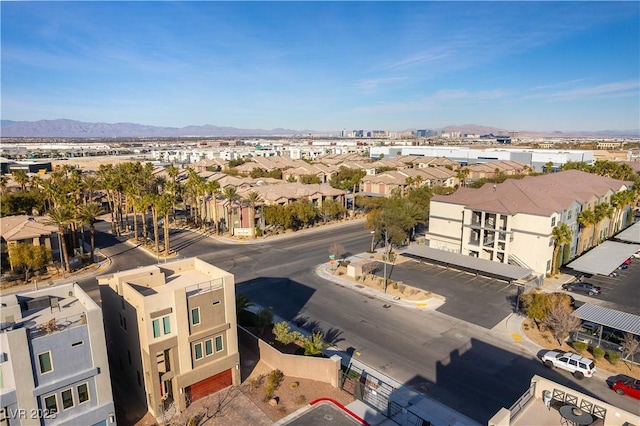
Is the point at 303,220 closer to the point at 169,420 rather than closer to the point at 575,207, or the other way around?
the point at 575,207

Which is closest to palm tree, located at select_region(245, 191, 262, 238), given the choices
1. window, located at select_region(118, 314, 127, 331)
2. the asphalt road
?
the asphalt road

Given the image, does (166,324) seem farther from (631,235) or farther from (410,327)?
(631,235)

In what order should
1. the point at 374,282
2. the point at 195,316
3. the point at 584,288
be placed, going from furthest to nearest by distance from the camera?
the point at 374,282, the point at 584,288, the point at 195,316

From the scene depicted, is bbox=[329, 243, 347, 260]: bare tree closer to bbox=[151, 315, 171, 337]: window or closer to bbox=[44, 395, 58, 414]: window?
bbox=[151, 315, 171, 337]: window

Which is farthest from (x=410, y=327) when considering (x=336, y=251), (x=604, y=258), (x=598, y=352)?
(x=604, y=258)

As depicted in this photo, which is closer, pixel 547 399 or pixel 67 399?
pixel 547 399

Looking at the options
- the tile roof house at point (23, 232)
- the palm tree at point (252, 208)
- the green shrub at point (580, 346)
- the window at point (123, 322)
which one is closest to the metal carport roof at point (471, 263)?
the green shrub at point (580, 346)

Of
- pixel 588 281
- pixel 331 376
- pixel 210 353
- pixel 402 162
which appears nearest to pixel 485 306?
pixel 588 281
